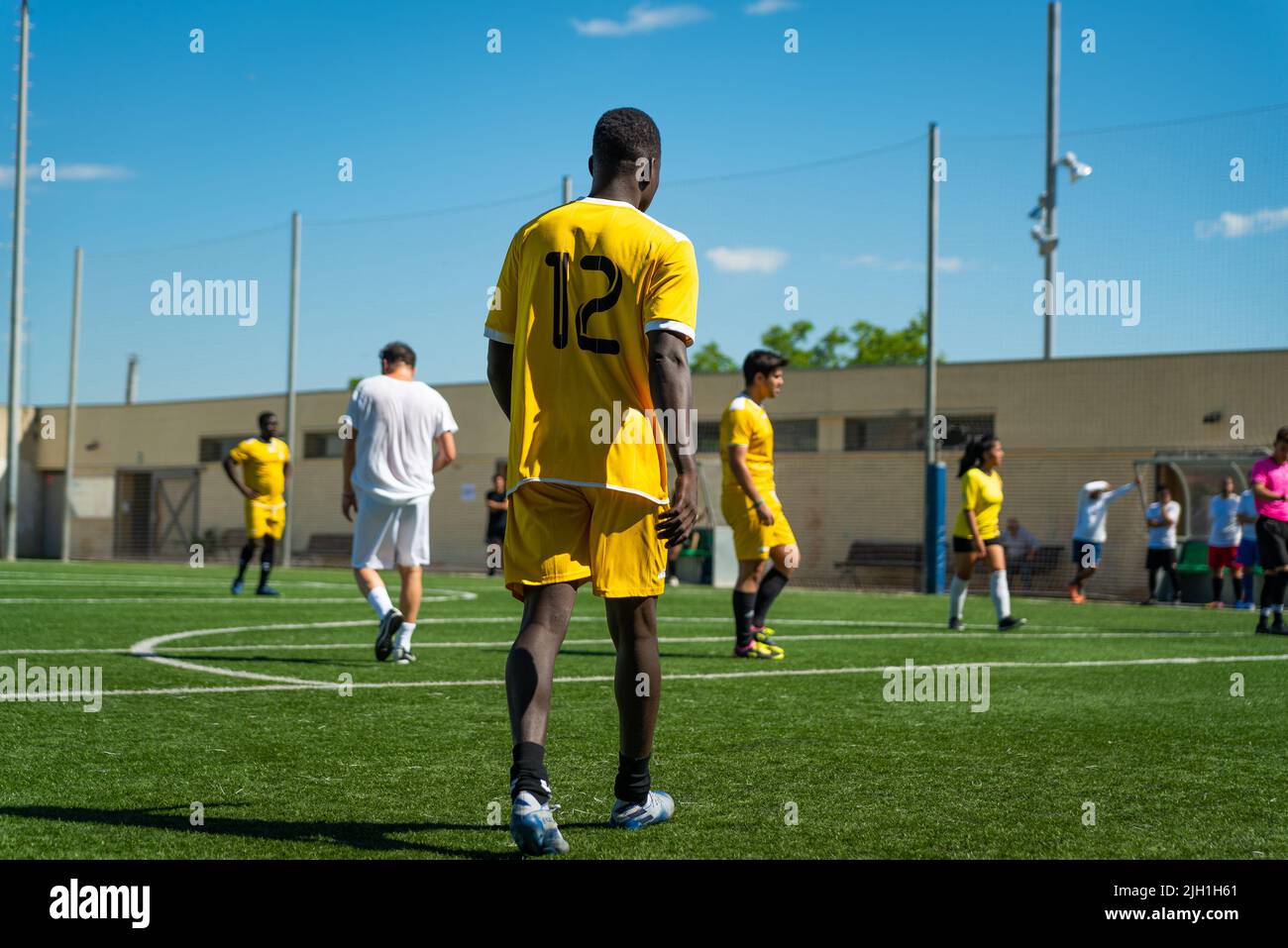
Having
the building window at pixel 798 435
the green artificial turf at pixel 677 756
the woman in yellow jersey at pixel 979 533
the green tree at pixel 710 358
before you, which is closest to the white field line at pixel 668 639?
the green artificial turf at pixel 677 756

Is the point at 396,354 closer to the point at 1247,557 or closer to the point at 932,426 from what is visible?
the point at 1247,557

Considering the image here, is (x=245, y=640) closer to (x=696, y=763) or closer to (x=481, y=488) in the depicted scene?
(x=696, y=763)

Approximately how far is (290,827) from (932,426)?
20738 mm

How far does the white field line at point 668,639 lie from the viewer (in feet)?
28.5

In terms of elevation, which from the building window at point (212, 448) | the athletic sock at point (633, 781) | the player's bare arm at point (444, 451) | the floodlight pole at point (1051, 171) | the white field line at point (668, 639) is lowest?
the white field line at point (668, 639)

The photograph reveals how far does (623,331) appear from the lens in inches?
155

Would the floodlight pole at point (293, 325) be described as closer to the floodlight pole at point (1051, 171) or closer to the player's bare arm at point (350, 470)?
the floodlight pole at point (1051, 171)

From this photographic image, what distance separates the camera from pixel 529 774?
3654mm

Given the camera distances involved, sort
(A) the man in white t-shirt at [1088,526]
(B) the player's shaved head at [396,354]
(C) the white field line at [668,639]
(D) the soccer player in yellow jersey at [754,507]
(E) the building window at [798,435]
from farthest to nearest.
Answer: (E) the building window at [798,435] → (A) the man in white t-shirt at [1088,526] → (D) the soccer player in yellow jersey at [754,507] → (B) the player's shaved head at [396,354] → (C) the white field line at [668,639]

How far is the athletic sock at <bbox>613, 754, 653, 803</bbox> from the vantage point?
3955mm

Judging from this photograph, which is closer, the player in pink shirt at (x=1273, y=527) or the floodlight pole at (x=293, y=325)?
the player in pink shirt at (x=1273, y=527)

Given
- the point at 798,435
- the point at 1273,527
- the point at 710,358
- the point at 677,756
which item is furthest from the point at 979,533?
the point at 710,358
